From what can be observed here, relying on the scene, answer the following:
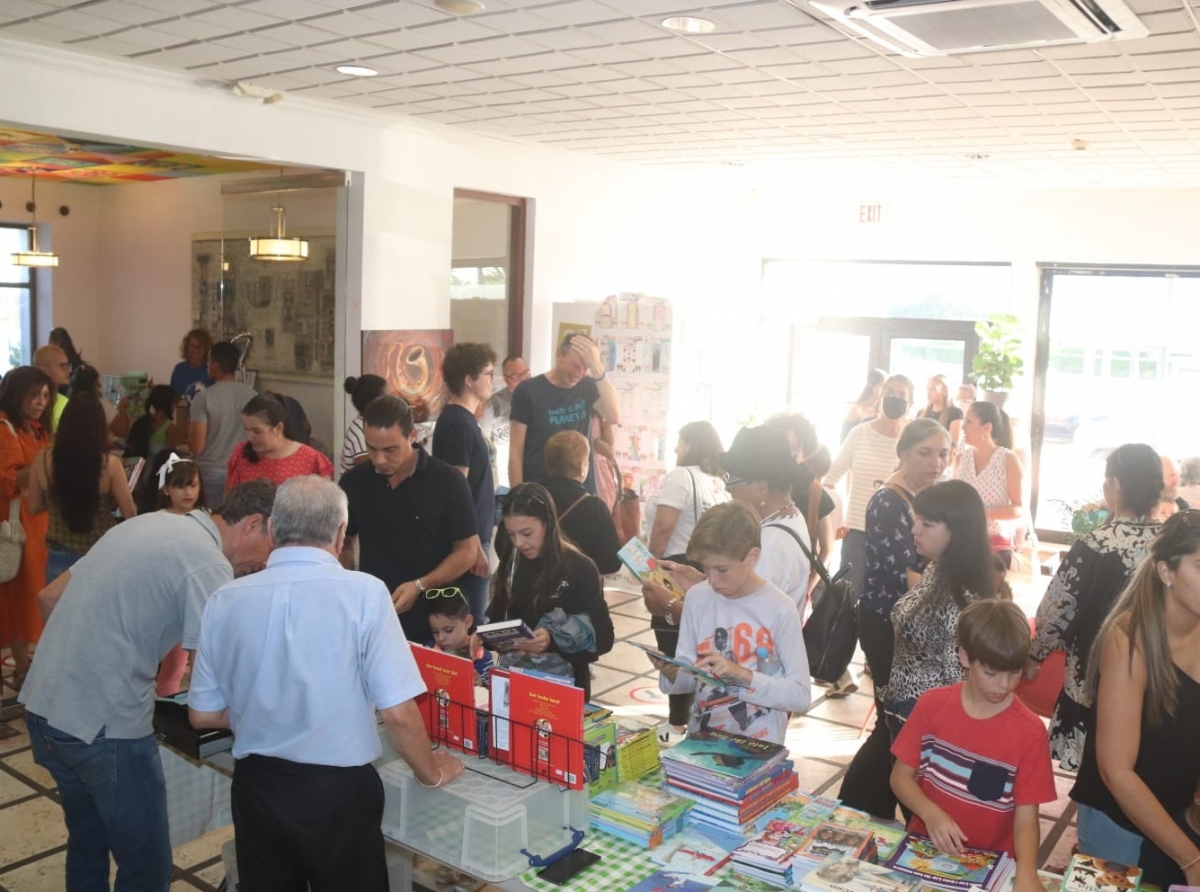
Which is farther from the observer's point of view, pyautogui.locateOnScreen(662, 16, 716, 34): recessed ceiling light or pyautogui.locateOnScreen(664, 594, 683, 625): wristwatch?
pyautogui.locateOnScreen(662, 16, 716, 34): recessed ceiling light

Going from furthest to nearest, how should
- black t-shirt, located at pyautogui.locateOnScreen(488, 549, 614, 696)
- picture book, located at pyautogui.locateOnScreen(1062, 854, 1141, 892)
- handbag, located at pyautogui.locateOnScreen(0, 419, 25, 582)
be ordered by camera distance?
handbag, located at pyautogui.locateOnScreen(0, 419, 25, 582)
black t-shirt, located at pyautogui.locateOnScreen(488, 549, 614, 696)
picture book, located at pyautogui.locateOnScreen(1062, 854, 1141, 892)

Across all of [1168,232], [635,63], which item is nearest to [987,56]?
[635,63]

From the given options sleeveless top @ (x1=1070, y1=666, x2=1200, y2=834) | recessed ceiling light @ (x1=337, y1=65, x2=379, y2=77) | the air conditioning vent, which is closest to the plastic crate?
sleeveless top @ (x1=1070, y1=666, x2=1200, y2=834)

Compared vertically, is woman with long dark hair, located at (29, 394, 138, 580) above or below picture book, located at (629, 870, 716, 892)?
above

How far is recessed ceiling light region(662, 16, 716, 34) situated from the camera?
4.51m

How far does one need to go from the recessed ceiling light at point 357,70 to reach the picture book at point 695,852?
4.47 metres

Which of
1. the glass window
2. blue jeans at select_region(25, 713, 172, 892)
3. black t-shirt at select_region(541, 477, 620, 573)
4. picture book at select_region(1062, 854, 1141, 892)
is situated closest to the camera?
picture book at select_region(1062, 854, 1141, 892)

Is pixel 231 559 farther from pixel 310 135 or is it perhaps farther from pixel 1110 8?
pixel 310 135

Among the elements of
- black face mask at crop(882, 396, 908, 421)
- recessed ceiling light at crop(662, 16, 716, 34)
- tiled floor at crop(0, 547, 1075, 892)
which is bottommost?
tiled floor at crop(0, 547, 1075, 892)

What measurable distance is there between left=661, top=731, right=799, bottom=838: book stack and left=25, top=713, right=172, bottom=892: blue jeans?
4.54 feet

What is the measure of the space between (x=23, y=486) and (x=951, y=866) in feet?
16.2

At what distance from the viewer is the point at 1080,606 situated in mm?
3432

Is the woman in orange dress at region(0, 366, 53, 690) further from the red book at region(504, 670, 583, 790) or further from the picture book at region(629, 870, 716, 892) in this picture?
the picture book at region(629, 870, 716, 892)

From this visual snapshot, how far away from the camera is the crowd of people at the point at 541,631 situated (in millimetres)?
2455
